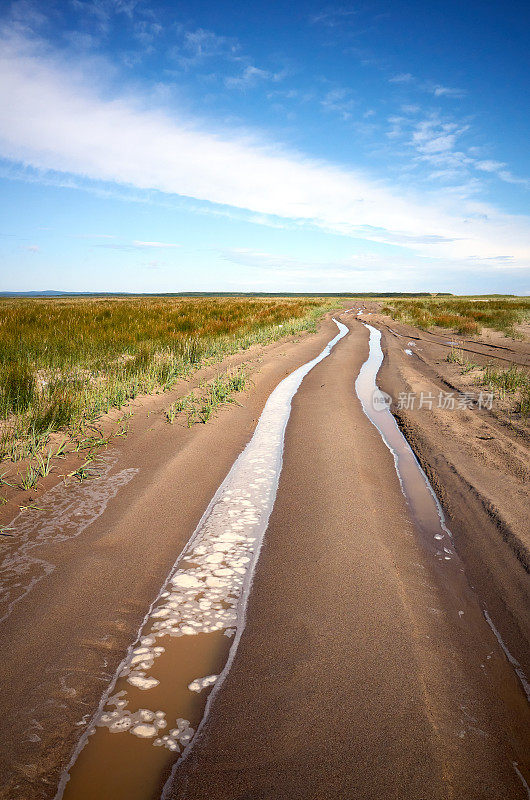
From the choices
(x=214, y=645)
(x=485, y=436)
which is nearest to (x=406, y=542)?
(x=214, y=645)

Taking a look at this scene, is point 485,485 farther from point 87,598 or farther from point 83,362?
point 83,362

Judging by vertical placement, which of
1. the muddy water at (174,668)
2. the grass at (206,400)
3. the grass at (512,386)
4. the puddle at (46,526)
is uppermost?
the grass at (512,386)

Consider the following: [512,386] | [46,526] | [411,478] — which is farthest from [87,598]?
[512,386]

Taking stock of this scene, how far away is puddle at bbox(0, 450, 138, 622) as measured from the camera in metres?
2.70

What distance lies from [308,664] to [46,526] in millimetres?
2447

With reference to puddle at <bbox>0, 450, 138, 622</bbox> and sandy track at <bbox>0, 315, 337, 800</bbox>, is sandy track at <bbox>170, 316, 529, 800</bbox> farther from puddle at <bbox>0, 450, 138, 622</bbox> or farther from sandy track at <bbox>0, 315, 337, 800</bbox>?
puddle at <bbox>0, 450, 138, 622</bbox>

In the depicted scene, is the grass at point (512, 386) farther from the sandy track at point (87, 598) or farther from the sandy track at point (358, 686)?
the sandy track at point (87, 598)

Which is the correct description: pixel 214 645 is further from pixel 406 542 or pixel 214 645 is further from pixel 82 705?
pixel 406 542

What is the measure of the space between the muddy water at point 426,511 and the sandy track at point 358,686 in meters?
0.05

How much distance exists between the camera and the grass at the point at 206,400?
250 inches

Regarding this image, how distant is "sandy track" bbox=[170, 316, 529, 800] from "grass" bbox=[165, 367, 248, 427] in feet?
10.5

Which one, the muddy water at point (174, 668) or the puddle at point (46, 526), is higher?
the puddle at point (46, 526)

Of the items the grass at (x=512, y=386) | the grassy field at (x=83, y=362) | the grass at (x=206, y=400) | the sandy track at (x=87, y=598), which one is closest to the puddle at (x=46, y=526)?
the sandy track at (x=87, y=598)

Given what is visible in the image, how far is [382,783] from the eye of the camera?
1.59 metres
